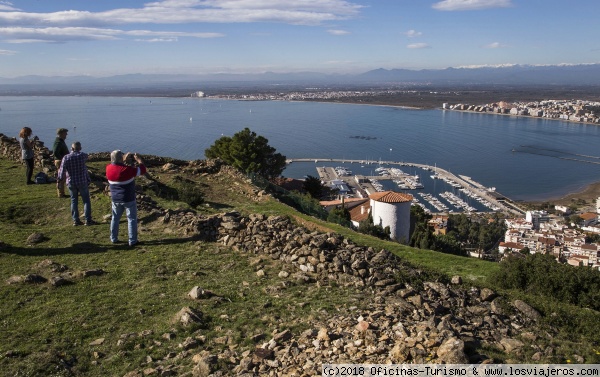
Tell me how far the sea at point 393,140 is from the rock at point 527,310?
175 feet

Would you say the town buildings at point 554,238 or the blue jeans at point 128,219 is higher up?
the blue jeans at point 128,219

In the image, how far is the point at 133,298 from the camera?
5.48 metres

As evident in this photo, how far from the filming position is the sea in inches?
2479

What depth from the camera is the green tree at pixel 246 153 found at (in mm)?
23484

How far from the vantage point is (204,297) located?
5457mm

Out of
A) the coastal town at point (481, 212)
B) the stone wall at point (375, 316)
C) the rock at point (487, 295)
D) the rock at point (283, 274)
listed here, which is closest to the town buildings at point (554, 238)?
the coastal town at point (481, 212)

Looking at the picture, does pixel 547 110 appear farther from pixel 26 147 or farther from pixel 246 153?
pixel 26 147

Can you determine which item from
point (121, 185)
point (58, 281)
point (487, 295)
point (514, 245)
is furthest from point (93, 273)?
point (514, 245)

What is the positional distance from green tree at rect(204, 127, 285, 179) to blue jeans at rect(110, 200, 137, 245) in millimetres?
15617

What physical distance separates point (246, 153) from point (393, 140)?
73.1 metres

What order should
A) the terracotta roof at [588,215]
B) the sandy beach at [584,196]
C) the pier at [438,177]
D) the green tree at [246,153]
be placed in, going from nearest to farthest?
the green tree at [246,153]
the terracotta roof at [588,215]
the pier at [438,177]
the sandy beach at [584,196]

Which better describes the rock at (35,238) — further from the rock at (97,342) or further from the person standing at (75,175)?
the rock at (97,342)

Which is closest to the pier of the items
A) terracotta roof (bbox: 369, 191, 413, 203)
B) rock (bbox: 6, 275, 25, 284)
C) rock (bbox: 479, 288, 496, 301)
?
terracotta roof (bbox: 369, 191, 413, 203)

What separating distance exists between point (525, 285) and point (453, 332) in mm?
2976
